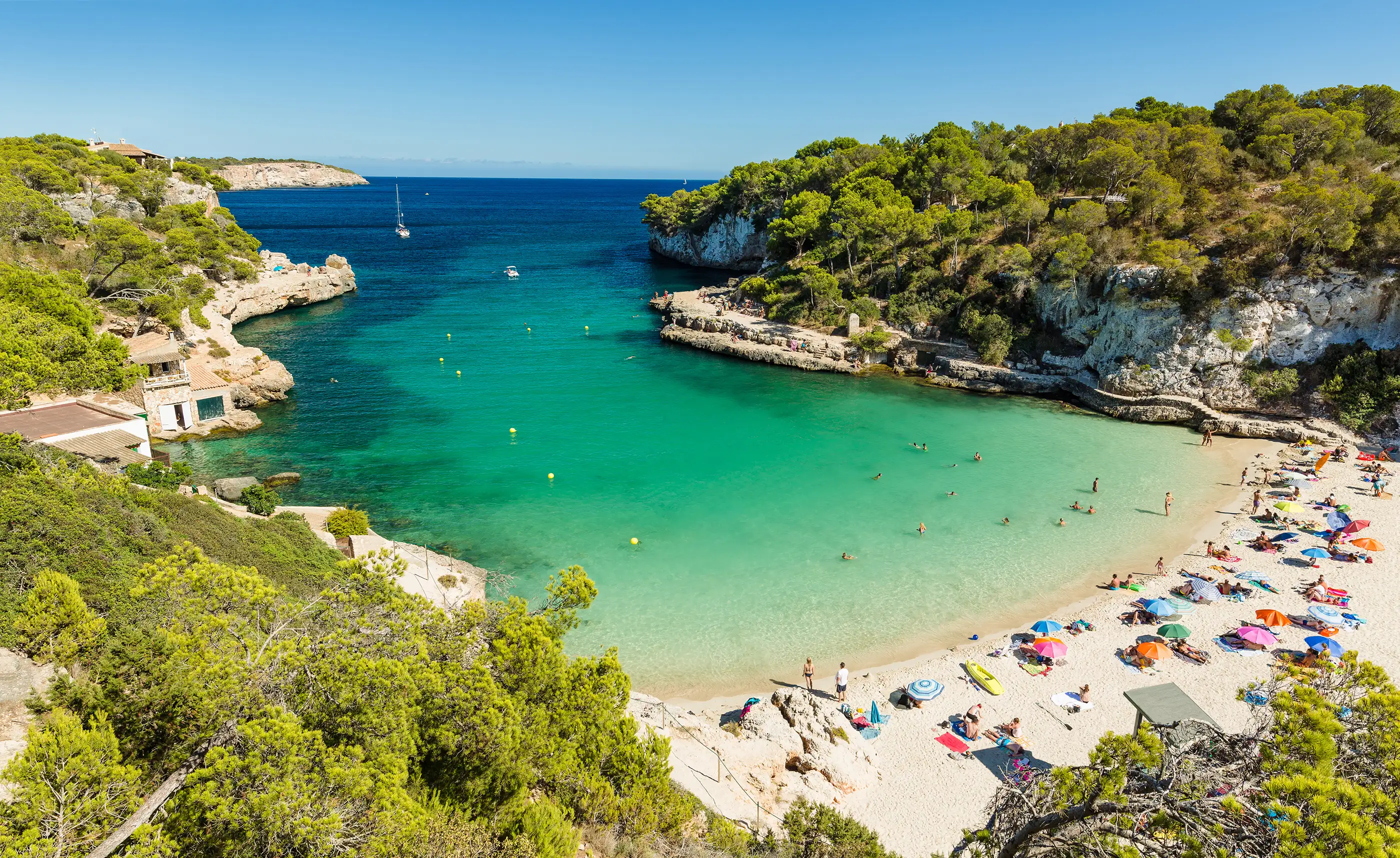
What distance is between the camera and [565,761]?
31.9ft

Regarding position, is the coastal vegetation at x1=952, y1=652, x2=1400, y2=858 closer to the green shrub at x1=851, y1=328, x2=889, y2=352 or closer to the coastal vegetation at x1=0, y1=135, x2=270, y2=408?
the coastal vegetation at x1=0, y1=135, x2=270, y2=408

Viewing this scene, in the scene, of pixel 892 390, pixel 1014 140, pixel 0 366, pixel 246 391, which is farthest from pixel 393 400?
pixel 1014 140

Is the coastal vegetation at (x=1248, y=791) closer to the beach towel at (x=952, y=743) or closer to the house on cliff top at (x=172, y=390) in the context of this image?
the beach towel at (x=952, y=743)

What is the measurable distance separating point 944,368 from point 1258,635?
2665 cm

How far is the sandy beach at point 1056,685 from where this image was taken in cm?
1441

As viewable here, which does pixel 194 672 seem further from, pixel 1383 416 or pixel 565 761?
pixel 1383 416

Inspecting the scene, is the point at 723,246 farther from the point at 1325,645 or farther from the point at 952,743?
the point at 952,743

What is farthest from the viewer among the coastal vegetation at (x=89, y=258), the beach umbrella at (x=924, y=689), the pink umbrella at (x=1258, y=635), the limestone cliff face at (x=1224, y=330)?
the limestone cliff face at (x=1224, y=330)

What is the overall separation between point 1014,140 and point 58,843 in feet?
228

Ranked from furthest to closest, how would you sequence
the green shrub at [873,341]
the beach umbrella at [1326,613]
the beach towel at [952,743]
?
the green shrub at [873,341] → the beach umbrella at [1326,613] → the beach towel at [952,743]

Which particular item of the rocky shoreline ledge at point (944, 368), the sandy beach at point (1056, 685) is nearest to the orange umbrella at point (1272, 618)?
the sandy beach at point (1056, 685)

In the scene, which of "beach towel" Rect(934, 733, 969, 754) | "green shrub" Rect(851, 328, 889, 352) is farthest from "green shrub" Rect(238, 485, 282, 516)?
"green shrub" Rect(851, 328, 889, 352)

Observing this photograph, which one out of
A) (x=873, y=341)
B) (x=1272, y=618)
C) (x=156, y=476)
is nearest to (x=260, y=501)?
(x=156, y=476)

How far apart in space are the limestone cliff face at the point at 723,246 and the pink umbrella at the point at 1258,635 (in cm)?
6185
